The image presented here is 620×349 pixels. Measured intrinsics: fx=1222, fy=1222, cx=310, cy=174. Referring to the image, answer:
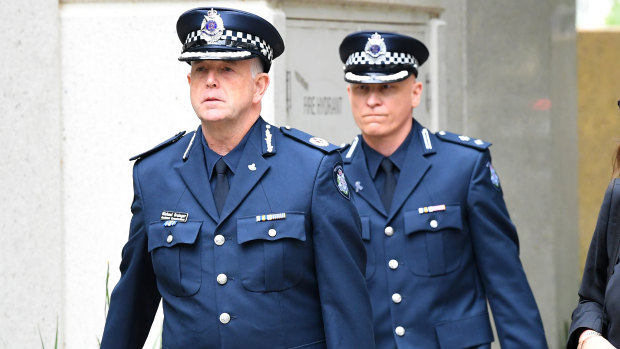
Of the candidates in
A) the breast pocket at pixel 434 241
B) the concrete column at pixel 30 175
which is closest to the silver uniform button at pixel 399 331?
the breast pocket at pixel 434 241

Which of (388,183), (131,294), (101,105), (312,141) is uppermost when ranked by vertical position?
(101,105)

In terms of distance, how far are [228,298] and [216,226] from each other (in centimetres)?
23

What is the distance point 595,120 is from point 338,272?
286 inches

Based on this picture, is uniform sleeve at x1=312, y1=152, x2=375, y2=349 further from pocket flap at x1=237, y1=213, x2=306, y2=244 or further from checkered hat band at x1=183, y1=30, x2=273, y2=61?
checkered hat band at x1=183, y1=30, x2=273, y2=61

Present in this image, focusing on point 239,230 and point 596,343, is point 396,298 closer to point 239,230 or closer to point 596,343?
point 239,230

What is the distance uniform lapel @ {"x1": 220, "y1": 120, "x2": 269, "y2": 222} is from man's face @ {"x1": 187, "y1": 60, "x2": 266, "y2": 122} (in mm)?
115

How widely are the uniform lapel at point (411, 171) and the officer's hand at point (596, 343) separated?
1.63 meters

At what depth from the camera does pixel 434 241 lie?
4.98 metres

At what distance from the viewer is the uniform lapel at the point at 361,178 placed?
5.08 meters

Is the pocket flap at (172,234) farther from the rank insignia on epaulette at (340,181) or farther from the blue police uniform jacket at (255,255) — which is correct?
the rank insignia on epaulette at (340,181)

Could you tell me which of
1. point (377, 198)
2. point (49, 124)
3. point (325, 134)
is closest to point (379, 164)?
point (377, 198)

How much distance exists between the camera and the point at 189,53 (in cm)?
396

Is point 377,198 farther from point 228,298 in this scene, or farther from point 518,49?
point 518,49

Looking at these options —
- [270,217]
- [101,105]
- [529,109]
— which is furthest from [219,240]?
[529,109]
